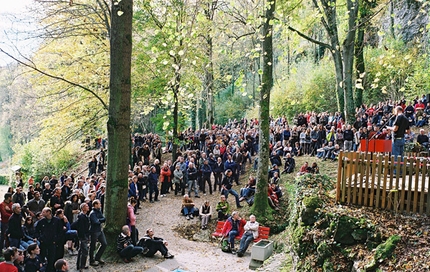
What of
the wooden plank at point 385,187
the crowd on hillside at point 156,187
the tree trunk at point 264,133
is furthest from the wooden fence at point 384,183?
the tree trunk at point 264,133

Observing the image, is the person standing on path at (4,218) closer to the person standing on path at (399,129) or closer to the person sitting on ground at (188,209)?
the person sitting on ground at (188,209)

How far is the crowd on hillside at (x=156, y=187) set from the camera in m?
8.80

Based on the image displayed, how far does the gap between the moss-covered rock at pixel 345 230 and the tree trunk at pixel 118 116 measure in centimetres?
520

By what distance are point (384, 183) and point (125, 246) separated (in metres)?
6.24

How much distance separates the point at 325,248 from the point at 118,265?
530 centimetres

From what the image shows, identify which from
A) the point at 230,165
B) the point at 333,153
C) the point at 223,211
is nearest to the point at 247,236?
the point at 223,211

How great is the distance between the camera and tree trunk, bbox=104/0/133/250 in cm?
877

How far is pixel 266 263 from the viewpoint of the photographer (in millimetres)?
9383

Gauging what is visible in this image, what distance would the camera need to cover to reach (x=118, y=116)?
8.91 meters

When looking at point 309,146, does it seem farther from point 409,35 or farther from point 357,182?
point 409,35

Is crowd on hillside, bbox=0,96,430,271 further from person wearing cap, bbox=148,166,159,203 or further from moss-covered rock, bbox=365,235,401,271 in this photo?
moss-covered rock, bbox=365,235,401,271

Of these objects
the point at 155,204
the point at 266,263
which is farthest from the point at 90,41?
the point at 266,263

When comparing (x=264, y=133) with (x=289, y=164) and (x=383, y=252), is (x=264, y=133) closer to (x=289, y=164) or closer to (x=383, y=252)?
(x=289, y=164)

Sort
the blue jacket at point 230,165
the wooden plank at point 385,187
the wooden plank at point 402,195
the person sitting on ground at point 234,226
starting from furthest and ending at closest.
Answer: the blue jacket at point 230,165, the person sitting on ground at point 234,226, the wooden plank at point 385,187, the wooden plank at point 402,195
